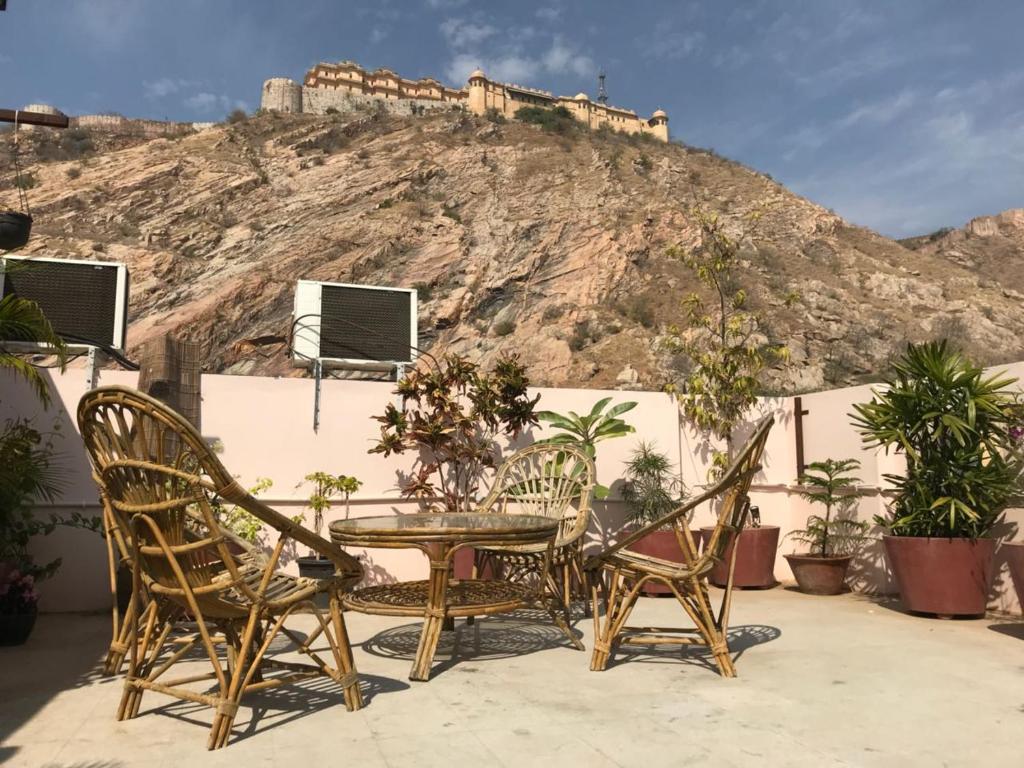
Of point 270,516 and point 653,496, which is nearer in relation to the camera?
point 270,516

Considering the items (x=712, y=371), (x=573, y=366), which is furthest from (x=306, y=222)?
(x=712, y=371)

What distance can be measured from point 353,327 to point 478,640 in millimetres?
3583

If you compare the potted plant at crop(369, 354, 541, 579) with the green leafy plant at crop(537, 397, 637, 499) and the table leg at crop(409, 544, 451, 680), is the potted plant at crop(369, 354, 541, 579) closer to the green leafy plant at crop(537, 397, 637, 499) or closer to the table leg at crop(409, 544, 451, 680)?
the green leafy plant at crop(537, 397, 637, 499)

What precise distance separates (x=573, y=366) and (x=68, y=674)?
1928 cm

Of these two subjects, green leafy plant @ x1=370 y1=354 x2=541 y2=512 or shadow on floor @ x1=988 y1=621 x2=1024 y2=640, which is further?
green leafy plant @ x1=370 y1=354 x2=541 y2=512

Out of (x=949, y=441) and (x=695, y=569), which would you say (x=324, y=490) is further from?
(x=949, y=441)

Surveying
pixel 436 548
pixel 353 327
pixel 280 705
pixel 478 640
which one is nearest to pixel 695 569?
pixel 436 548

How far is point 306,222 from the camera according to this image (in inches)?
1086

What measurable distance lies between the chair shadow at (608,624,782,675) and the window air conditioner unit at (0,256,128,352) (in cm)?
460

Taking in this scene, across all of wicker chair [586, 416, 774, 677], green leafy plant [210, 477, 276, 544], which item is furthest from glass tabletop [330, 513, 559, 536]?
green leafy plant [210, 477, 276, 544]

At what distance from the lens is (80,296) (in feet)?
19.4

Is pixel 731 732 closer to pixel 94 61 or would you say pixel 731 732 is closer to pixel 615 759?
pixel 615 759

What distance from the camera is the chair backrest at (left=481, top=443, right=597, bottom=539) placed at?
15.6ft

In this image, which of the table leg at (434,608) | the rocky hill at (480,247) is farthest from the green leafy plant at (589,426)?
the rocky hill at (480,247)
